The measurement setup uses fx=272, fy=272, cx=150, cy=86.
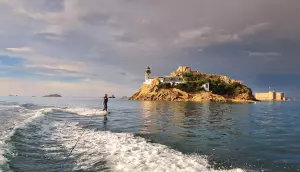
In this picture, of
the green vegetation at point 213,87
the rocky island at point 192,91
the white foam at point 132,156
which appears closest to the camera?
the white foam at point 132,156

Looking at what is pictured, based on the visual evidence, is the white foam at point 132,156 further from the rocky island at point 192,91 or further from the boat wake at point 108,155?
the rocky island at point 192,91

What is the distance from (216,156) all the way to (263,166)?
250cm

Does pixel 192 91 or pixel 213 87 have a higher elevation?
pixel 213 87

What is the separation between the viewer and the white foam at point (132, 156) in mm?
11982

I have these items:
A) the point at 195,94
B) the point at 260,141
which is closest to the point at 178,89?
the point at 195,94

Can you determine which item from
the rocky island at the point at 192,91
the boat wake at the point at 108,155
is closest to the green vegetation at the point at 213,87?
the rocky island at the point at 192,91

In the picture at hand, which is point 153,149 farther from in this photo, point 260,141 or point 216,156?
point 260,141

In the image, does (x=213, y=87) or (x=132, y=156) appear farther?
(x=213, y=87)

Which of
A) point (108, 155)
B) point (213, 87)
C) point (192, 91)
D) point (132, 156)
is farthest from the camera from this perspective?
point (213, 87)

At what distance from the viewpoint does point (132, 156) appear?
14086 mm

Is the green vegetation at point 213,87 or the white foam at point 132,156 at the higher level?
the green vegetation at point 213,87

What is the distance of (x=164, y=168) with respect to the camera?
38.6 ft

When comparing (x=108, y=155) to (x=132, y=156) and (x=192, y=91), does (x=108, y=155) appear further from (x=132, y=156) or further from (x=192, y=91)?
(x=192, y=91)

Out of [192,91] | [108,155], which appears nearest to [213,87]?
[192,91]
